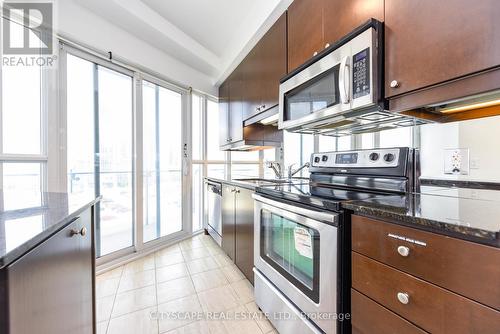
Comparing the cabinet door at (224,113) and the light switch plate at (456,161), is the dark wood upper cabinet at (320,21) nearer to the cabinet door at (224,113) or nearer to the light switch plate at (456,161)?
the light switch plate at (456,161)

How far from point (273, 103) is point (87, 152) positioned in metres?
1.85

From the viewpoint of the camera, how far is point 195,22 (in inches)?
93.7

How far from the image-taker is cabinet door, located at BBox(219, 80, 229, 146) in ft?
10.3

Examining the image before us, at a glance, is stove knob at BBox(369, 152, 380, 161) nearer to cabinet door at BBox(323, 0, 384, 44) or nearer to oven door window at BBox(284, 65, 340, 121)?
oven door window at BBox(284, 65, 340, 121)

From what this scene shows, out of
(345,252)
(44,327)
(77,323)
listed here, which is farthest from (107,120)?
(345,252)

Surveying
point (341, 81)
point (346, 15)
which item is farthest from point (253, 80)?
point (341, 81)

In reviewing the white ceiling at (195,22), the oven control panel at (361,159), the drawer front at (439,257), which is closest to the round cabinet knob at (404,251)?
the drawer front at (439,257)

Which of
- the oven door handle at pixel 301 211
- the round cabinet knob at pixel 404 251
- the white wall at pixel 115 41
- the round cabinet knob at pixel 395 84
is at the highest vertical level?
the white wall at pixel 115 41

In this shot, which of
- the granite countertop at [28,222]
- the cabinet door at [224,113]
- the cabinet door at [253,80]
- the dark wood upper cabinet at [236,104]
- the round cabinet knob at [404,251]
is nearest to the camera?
the granite countertop at [28,222]

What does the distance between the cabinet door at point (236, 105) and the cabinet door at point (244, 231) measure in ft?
3.30

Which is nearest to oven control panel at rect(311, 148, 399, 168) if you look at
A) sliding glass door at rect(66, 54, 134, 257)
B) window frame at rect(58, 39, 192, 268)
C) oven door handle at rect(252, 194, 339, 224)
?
oven door handle at rect(252, 194, 339, 224)

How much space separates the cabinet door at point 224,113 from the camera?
314 cm

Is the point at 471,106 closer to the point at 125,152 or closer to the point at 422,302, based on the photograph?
the point at 422,302

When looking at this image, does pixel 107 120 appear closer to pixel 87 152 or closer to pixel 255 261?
pixel 87 152
